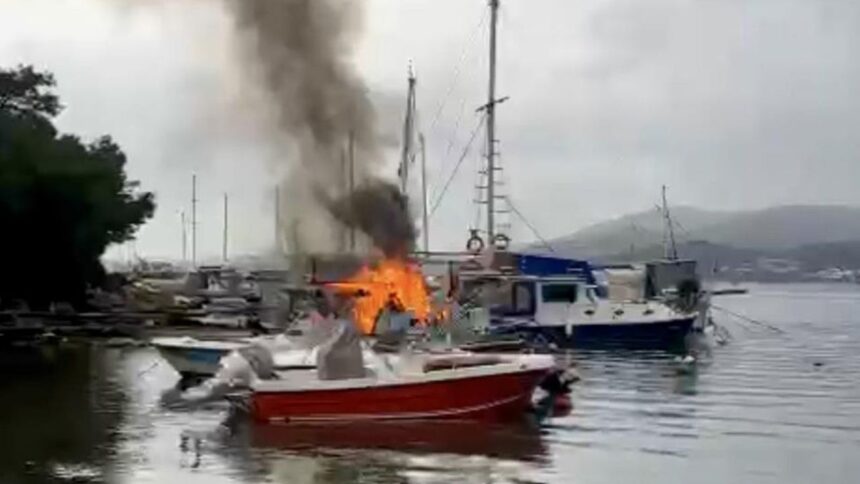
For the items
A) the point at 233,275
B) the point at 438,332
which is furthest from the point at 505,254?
the point at 233,275

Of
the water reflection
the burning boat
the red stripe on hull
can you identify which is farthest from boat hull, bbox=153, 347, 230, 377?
the red stripe on hull

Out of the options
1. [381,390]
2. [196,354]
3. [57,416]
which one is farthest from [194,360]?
[381,390]

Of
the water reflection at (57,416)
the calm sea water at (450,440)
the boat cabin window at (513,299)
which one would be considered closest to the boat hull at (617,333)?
the boat cabin window at (513,299)

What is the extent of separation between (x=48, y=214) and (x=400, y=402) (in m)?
30.1

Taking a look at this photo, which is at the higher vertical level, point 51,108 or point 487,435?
point 51,108

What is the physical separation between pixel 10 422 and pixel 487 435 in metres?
8.75

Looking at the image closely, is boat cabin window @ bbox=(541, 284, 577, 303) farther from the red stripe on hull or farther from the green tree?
the red stripe on hull

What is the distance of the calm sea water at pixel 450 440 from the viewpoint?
2136 centimetres

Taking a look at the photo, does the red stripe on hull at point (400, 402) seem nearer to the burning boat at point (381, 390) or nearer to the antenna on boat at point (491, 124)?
the burning boat at point (381, 390)

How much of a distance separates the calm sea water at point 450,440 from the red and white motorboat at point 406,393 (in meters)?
0.46

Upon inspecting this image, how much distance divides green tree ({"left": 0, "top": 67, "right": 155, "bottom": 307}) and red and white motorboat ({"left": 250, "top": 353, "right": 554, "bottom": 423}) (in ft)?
88.1

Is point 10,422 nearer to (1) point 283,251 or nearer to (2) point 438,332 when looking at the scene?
(2) point 438,332

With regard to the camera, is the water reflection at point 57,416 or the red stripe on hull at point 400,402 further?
the red stripe on hull at point 400,402

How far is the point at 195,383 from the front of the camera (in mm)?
33844
